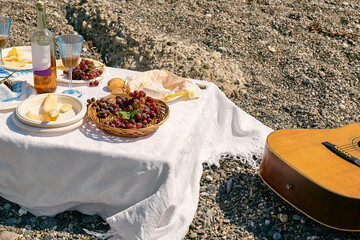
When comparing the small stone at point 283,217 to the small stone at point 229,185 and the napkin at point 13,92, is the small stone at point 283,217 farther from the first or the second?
the napkin at point 13,92

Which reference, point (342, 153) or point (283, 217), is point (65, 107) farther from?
point (342, 153)

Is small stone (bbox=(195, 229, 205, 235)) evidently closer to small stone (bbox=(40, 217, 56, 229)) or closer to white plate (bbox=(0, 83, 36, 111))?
small stone (bbox=(40, 217, 56, 229))

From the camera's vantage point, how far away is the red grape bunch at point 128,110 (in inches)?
91.8

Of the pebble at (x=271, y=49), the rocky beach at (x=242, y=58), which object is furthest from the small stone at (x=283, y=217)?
the pebble at (x=271, y=49)

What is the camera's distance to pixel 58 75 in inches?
116

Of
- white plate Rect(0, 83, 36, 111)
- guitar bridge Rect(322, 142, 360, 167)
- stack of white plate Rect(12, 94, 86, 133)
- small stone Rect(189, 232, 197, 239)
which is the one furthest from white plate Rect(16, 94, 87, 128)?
guitar bridge Rect(322, 142, 360, 167)

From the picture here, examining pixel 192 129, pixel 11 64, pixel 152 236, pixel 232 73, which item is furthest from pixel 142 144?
pixel 232 73

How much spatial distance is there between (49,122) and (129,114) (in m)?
0.49

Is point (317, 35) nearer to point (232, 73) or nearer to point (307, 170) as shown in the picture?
point (232, 73)

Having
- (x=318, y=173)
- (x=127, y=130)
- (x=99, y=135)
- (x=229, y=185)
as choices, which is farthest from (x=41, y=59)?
(x=318, y=173)

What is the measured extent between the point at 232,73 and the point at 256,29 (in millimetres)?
1489

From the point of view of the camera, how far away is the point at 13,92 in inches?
102

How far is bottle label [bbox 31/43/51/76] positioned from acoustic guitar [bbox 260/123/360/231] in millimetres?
1772

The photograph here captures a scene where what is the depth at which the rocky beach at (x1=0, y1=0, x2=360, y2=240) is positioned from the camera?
294 centimetres
